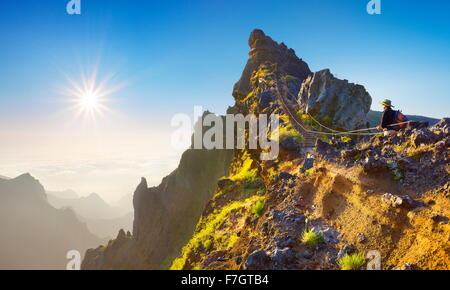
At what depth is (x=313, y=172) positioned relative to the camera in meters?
11.5

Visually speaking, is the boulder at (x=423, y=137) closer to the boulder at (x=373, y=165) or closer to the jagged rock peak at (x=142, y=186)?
the boulder at (x=373, y=165)

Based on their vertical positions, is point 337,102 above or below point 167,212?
above

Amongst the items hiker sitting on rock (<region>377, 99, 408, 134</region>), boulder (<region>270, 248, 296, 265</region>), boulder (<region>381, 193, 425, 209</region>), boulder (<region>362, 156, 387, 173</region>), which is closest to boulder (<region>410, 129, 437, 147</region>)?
boulder (<region>362, 156, 387, 173</region>)

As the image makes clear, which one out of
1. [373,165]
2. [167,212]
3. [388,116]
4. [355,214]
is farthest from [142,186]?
[373,165]

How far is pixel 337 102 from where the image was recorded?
25875 millimetres

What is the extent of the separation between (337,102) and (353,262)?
2262 cm

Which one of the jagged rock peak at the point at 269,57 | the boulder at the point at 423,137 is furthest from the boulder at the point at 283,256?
the jagged rock peak at the point at 269,57

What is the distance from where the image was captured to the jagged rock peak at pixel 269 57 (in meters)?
53.1

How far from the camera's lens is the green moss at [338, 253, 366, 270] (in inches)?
252

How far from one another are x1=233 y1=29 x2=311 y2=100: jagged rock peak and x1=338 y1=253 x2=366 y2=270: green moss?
47761 mm

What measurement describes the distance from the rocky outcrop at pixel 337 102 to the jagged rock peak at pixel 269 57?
25.0 meters

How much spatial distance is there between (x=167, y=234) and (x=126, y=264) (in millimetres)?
13396

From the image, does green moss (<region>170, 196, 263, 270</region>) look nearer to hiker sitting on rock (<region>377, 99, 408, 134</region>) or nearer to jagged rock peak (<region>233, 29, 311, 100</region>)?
hiker sitting on rock (<region>377, 99, 408, 134</region>)

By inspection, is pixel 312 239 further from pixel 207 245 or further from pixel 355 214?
pixel 207 245
